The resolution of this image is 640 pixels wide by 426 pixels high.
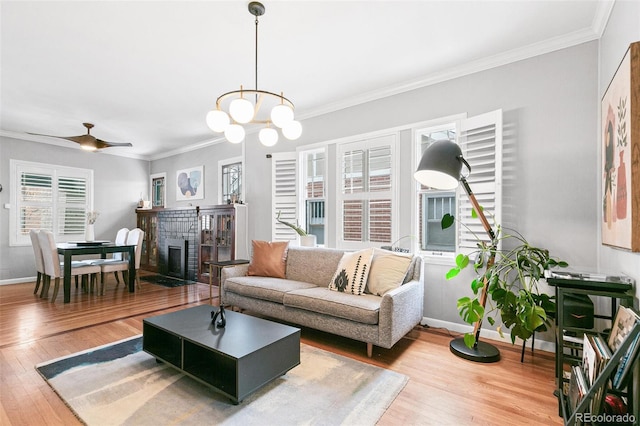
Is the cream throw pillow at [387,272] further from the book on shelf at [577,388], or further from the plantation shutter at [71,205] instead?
the plantation shutter at [71,205]

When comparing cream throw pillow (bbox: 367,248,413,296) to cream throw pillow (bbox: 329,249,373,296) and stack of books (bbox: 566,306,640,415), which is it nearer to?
cream throw pillow (bbox: 329,249,373,296)

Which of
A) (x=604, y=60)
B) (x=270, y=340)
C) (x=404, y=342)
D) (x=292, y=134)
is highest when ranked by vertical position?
(x=604, y=60)

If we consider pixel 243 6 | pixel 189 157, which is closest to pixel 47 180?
pixel 189 157

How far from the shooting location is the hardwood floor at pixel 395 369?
1840 millimetres

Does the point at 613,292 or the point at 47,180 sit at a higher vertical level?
the point at 47,180

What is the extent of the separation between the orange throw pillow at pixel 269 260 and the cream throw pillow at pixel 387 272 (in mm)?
1256

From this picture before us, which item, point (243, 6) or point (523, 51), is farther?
point (523, 51)

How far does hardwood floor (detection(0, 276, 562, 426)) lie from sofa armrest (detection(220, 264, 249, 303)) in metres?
0.85

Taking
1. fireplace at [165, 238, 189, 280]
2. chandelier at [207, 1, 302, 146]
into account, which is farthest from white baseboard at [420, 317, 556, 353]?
fireplace at [165, 238, 189, 280]

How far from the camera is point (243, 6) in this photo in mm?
2289

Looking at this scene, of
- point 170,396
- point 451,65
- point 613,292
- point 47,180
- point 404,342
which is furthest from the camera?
point 47,180

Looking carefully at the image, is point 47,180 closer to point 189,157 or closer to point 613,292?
point 189,157

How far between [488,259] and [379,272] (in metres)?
0.98

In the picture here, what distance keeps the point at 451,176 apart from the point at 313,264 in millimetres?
1952
